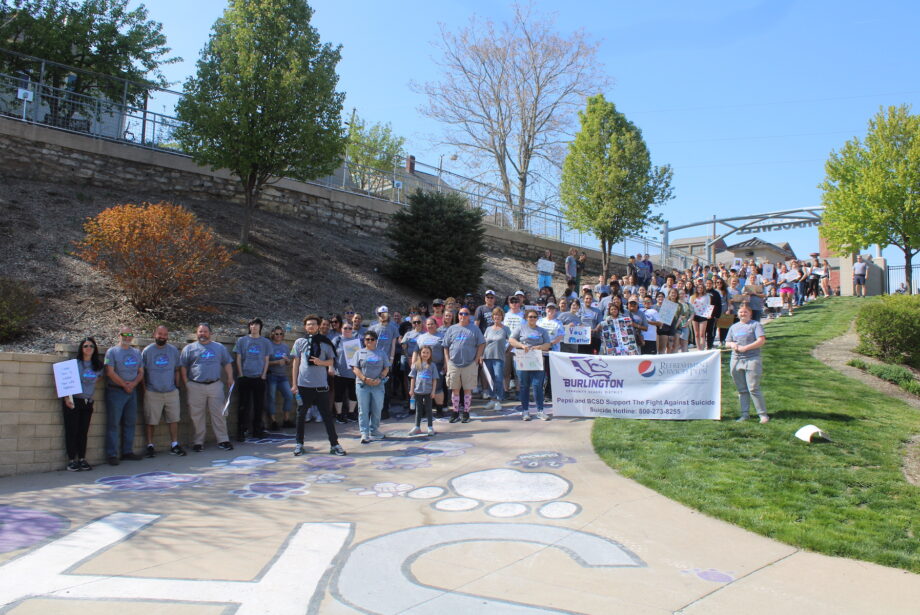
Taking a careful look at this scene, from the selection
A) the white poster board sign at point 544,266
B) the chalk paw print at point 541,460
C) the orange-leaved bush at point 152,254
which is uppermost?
the white poster board sign at point 544,266

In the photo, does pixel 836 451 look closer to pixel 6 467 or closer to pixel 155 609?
pixel 155 609

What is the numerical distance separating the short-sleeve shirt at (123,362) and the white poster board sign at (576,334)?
6.60 m

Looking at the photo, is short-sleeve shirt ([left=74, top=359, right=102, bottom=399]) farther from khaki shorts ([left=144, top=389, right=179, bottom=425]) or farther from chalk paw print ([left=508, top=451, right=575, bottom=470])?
→ chalk paw print ([left=508, top=451, right=575, bottom=470])

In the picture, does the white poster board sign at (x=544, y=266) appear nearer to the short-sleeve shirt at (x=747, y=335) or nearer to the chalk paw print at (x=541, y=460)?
the short-sleeve shirt at (x=747, y=335)

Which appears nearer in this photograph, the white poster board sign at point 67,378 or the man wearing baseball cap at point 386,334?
the white poster board sign at point 67,378

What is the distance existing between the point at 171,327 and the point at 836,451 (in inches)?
391

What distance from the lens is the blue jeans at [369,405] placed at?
9.32 metres

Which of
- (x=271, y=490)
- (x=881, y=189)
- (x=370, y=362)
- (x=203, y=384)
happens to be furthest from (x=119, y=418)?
(x=881, y=189)

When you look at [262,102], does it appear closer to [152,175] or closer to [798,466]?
[152,175]

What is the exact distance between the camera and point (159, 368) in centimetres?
899

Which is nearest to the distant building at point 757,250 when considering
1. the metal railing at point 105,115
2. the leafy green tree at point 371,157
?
the leafy green tree at point 371,157

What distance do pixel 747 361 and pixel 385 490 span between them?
16.9 feet

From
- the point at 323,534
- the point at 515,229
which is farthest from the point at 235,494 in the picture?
the point at 515,229

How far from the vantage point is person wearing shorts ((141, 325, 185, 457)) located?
8.94 m
